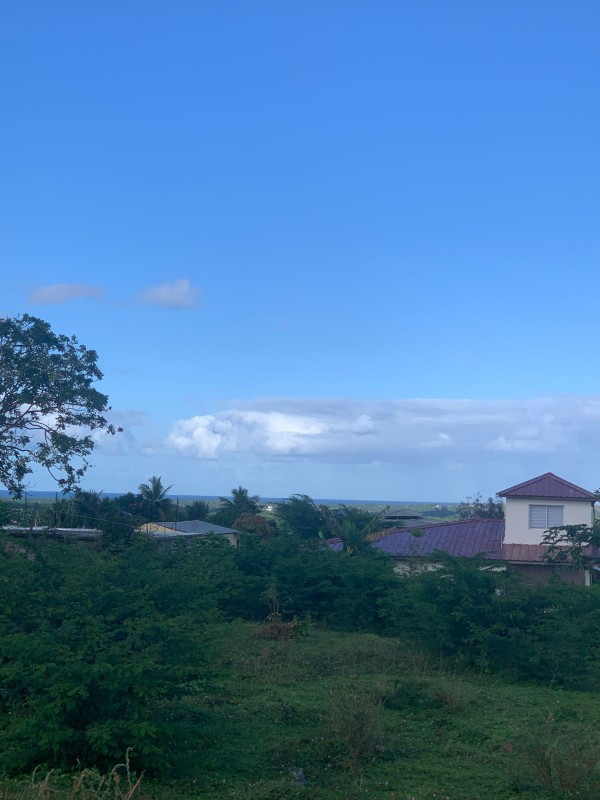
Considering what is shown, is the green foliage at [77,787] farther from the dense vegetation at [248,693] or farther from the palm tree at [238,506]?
the palm tree at [238,506]

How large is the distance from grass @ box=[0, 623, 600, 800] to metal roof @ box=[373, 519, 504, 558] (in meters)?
13.7

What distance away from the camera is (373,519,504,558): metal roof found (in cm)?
2989

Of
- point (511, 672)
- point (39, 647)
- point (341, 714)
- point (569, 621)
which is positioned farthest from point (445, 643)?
point (39, 647)

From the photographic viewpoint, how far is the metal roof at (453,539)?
1177 inches

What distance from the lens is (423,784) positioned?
883cm

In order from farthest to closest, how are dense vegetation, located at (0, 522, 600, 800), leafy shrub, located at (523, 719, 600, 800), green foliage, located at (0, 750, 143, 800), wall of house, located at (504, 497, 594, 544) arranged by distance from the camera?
wall of house, located at (504, 497, 594, 544) < dense vegetation, located at (0, 522, 600, 800) < leafy shrub, located at (523, 719, 600, 800) < green foliage, located at (0, 750, 143, 800)

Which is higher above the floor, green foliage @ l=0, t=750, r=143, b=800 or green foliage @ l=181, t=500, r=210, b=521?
green foliage @ l=181, t=500, r=210, b=521

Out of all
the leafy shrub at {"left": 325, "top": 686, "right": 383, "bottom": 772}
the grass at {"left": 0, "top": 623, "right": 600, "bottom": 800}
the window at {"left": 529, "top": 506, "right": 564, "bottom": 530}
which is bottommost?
the grass at {"left": 0, "top": 623, "right": 600, "bottom": 800}

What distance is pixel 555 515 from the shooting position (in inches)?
1136

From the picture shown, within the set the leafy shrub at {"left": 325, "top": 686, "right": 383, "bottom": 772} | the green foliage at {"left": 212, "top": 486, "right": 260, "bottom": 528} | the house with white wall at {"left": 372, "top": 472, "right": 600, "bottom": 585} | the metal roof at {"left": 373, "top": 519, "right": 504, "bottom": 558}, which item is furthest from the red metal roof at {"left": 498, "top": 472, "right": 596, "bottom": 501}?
the green foliage at {"left": 212, "top": 486, "right": 260, "bottom": 528}

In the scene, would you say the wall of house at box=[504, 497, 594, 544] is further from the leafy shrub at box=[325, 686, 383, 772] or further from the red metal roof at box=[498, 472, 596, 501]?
the leafy shrub at box=[325, 686, 383, 772]

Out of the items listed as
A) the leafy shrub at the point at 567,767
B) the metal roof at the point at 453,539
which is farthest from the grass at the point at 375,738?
the metal roof at the point at 453,539

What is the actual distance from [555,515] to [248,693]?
1830 centimetres

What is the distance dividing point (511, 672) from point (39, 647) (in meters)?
11.2
